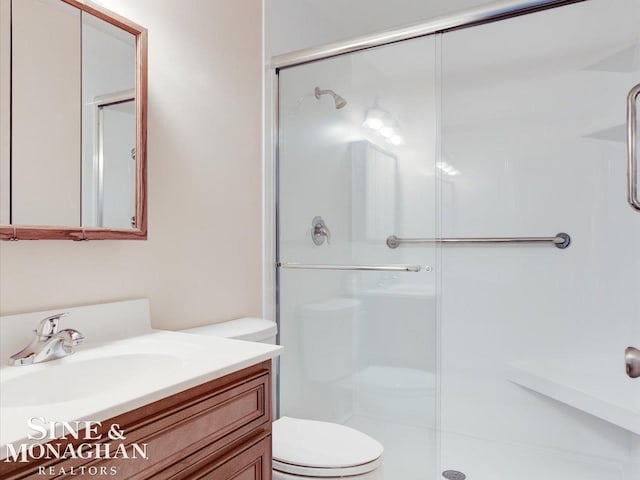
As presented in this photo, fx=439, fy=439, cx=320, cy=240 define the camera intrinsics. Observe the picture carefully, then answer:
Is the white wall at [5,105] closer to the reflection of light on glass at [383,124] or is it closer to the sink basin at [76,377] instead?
the sink basin at [76,377]

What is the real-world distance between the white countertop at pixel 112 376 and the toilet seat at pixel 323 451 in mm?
456

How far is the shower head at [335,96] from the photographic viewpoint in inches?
83.2

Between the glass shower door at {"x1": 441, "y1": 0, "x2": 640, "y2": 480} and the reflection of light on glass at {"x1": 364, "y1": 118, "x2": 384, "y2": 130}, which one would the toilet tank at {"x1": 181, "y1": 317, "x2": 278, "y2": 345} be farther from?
the glass shower door at {"x1": 441, "y1": 0, "x2": 640, "y2": 480}

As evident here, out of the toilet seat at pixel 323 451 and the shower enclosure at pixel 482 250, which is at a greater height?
the shower enclosure at pixel 482 250

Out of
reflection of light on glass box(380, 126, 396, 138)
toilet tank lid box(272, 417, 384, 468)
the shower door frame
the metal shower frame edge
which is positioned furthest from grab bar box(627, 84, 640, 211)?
reflection of light on glass box(380, 126, 396, 138)

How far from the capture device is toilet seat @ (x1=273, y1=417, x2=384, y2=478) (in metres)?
1.32

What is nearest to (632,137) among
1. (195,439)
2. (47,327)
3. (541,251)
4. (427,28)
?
(427,28)

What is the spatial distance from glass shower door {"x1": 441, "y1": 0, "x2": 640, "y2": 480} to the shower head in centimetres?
68

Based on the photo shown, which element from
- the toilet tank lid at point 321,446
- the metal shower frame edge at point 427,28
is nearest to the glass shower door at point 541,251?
the metal shower frame edge at point 427,28

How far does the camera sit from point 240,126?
177 centimetres

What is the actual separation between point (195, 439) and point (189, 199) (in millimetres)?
851

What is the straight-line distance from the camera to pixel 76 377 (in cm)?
98

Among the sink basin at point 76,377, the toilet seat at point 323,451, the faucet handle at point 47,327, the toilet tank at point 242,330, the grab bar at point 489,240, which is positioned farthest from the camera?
the grab bar at point 489,240

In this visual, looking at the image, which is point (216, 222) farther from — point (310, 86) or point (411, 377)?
point (411, 377)
